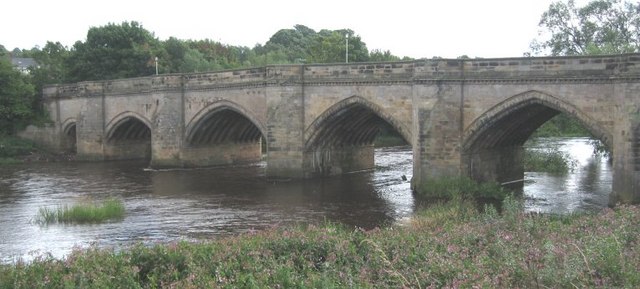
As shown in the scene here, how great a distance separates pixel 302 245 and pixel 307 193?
53.4 feet

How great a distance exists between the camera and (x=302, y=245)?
11.4 metres

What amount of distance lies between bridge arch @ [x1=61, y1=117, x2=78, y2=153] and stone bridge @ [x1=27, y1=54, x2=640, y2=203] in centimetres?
353

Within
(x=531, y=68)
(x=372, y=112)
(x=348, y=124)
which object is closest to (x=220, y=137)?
(x=348, y=124)

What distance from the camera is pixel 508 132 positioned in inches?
1109

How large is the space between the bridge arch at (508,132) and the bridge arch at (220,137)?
1259 centimetres

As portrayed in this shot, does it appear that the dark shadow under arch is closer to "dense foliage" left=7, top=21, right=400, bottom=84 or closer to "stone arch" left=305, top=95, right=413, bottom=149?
"stone arch" left=305, top=95, right=413, bottom=149

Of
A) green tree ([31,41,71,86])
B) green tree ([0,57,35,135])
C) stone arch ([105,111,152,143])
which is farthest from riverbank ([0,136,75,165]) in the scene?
green tree ([31,41,71,86])

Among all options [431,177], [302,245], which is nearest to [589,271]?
[302,245]

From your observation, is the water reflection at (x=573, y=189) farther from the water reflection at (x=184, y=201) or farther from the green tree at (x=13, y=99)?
the green tree at (x=13, y=99)

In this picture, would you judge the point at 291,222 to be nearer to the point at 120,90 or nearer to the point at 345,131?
the point at 345,131

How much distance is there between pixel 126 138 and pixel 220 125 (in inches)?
449

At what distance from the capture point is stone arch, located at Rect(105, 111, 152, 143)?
140 ft

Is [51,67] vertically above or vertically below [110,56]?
below

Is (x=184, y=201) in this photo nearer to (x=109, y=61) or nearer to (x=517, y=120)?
(x=517, y=120)
